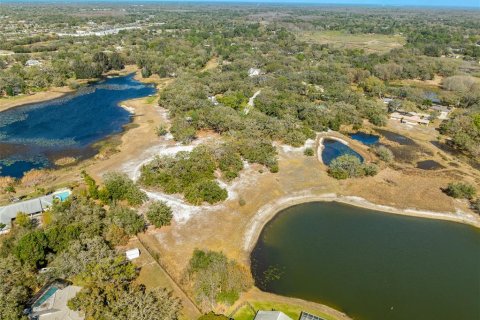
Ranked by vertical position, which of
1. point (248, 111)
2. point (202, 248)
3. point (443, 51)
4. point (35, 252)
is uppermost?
point (35, 252)

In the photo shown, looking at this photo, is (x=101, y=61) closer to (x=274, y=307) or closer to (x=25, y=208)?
(x=25, y=208)

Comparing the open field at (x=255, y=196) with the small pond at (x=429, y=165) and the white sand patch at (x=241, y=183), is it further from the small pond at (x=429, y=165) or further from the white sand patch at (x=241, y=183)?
the small pond at (x=429, y=165)

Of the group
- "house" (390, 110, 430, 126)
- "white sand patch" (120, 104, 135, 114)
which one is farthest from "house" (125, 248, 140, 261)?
"house" (390, 110, 430, 126)

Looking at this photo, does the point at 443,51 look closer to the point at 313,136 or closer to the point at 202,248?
the point at 313,136

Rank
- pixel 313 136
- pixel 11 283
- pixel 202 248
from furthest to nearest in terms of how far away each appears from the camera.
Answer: pixel 313 136 → pixel 202 248 → pixel 11 283

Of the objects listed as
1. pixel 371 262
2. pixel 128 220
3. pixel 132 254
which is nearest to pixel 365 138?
pixel 371 262

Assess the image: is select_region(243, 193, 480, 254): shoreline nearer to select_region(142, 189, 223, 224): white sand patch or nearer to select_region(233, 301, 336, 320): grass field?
select_region(142, 189, 223, 224): white sand patch

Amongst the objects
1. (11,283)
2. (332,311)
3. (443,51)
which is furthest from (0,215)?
(443,51)

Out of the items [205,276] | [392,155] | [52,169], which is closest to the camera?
[205,276]
